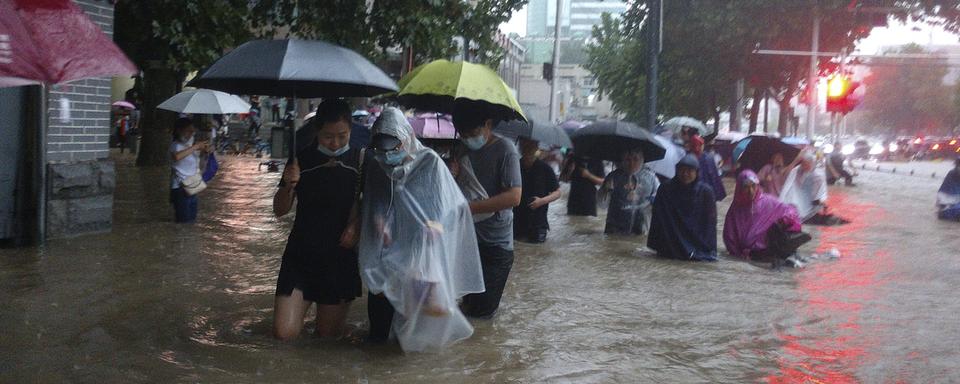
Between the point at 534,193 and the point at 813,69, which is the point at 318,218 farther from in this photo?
the point at 813,69

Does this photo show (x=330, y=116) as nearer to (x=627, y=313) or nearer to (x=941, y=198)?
(x=627, y=313)

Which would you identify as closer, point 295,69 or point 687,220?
point 295,69

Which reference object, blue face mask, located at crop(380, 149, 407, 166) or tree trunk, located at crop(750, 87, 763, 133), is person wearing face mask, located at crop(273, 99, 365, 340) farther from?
tree trunk, located at crop(750, 87, 763, 133)

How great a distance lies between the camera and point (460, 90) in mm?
7426

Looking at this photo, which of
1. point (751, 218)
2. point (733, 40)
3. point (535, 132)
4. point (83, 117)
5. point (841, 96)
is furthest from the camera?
point (733, 40)

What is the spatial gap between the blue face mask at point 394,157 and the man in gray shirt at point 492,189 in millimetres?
838

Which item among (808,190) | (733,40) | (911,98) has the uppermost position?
(911,98)

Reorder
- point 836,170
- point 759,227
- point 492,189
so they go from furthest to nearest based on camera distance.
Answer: point 836,170 → point 759,227 → point 492,189

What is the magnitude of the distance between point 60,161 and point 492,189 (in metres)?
5.32

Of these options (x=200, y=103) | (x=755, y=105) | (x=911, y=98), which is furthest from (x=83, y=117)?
(x=911, y=98)

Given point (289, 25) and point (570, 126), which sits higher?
point (289, 25)

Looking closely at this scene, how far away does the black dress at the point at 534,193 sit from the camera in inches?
470

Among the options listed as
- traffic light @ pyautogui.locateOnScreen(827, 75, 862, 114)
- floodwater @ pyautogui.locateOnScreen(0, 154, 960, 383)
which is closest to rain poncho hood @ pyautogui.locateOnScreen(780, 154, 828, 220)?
floodwater @ pyautogui.locateOnScreen(0, 154, 960, 383)

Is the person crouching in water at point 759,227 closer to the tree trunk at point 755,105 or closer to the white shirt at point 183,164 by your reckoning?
the white shirt at point 183,164
